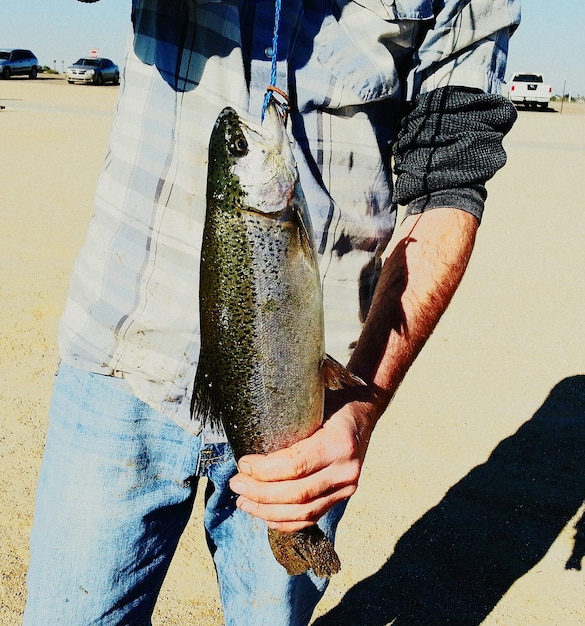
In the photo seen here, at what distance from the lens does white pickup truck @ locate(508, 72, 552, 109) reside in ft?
116

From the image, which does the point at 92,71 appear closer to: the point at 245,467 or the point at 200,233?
the point at 200,233

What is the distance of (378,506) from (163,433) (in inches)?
110

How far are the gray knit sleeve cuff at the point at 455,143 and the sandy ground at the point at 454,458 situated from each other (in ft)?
8.00

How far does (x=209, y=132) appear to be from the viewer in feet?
6.54

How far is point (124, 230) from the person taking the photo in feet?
6.94

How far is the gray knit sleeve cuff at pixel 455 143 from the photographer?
228 cm

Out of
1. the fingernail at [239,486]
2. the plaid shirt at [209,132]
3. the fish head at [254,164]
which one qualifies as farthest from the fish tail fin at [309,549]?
the fish head at [254,164]

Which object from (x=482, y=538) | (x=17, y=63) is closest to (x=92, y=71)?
(x=17, y=63)

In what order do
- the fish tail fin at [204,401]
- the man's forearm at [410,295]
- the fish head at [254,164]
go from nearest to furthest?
the fish head at [254,164], the fish tail fin at [204,401], the man's forearm at [410,295]

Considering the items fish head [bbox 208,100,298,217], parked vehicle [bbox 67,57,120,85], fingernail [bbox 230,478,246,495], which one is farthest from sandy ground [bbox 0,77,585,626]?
parked vehicle [bbox 67,57,120,85]

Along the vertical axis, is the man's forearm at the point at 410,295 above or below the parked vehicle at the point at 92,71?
above

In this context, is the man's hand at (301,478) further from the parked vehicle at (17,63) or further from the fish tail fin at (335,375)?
the parked vehicle at (17,63)

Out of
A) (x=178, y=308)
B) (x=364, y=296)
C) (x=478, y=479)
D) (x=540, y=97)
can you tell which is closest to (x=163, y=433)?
(x=178, y=308)

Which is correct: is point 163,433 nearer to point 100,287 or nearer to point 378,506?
point 100,287
